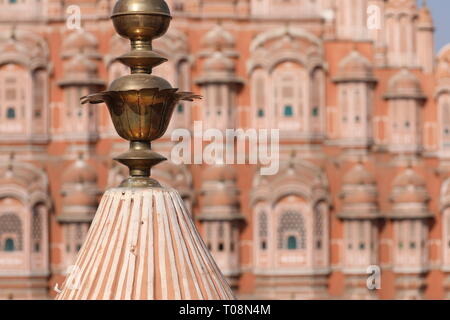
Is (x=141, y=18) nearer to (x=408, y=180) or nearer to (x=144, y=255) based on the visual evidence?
(x=144, y=255)

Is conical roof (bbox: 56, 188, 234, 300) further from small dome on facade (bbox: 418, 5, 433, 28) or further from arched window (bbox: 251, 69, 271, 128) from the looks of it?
small dome on facade (bbox: 418, 5, 433, 28)

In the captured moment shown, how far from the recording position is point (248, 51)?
90.5 feet

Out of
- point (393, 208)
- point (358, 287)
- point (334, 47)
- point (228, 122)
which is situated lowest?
point (358, 287)

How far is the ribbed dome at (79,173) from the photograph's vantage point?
26.7 meters

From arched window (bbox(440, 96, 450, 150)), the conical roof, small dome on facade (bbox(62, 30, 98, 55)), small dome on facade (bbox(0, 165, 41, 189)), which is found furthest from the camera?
arched window (bbox(440, 96, 450, 150))

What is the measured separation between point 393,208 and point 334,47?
3896 millimetres

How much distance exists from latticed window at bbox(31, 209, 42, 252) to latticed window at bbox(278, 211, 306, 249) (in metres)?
5.24

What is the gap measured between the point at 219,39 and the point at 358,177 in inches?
172

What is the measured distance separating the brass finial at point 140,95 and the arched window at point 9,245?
2256 centimetres

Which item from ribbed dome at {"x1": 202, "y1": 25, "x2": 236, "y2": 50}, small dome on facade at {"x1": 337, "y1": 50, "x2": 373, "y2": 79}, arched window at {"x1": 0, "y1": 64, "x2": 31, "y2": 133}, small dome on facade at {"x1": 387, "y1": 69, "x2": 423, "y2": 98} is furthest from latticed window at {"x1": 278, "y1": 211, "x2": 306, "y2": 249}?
arched window at {"x1": 0, "y1": 64, "x2": 31, "y2": 133}

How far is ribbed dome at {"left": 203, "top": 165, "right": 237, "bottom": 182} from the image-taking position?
2680cm

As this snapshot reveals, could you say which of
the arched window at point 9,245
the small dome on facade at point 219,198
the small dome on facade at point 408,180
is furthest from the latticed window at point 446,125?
the arched window at point 9,245
